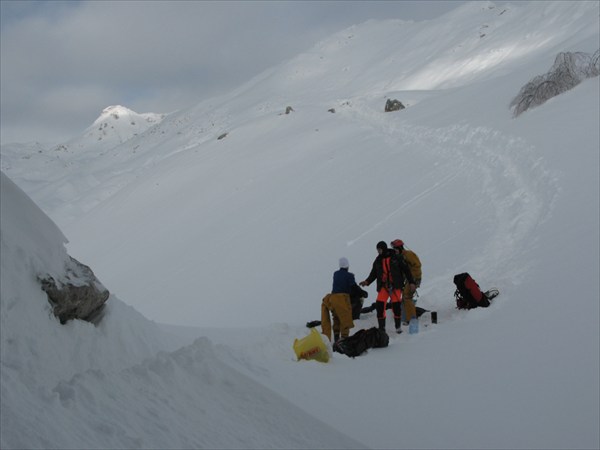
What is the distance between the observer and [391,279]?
6551mm

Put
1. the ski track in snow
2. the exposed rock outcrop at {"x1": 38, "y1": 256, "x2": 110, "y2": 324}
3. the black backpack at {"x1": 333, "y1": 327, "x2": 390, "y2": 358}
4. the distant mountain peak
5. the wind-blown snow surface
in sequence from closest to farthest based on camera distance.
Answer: the wind-blown snow surface → the exposed rock outcrop at {"x1": 38, "y1": 256, "x2": 110, "y2": 324} → the black backpack at {"x1": 333, "y1": 327, "x2": 390, "y2": 358} → the ski track in snow → the distant mountain peak

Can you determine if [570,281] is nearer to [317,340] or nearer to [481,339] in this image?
[481,339]

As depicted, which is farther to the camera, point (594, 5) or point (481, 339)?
point (594, 5)

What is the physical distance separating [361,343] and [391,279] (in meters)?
1.09

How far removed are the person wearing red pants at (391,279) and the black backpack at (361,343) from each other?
1.90 feet

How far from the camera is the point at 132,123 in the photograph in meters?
118

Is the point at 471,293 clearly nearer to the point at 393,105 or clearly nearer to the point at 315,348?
the point at 315,348

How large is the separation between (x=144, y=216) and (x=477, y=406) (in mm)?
18498

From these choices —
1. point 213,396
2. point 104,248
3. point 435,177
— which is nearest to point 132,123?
point 104,248

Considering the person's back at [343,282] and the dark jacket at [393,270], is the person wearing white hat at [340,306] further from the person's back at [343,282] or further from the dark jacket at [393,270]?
the dark jacket at [393,270]

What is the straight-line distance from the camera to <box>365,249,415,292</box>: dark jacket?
6.52m

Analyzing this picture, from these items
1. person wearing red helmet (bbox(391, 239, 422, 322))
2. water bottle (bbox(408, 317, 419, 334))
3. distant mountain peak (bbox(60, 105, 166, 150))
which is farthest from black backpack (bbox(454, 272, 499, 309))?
distant mountain peak (bbox(60, 105, 166, 150))

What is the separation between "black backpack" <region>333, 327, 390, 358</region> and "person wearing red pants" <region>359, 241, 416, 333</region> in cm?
58

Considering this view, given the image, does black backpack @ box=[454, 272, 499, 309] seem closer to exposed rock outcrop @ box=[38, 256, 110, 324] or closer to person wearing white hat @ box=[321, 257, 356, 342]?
person wearing white hat @ box=[321, 257, 356, 342]
